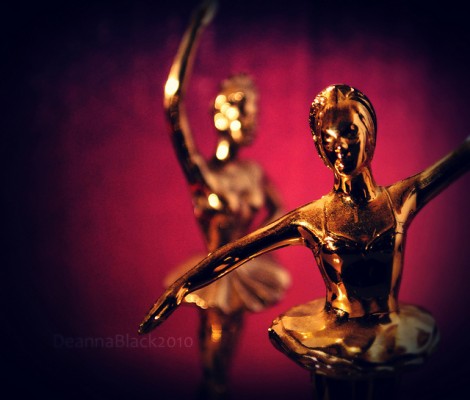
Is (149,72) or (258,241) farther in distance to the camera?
(149,72)

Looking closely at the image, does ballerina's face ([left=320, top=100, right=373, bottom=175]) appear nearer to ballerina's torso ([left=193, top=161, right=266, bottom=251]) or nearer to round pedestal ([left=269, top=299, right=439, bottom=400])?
round pedestal ([left=269, top=299, right=439, bottom=400])

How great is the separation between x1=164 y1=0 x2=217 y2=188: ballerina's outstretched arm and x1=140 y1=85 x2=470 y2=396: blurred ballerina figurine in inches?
12.1

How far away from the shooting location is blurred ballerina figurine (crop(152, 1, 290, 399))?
36.2 inches

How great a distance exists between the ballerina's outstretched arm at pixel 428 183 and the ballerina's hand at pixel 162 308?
0.72 feet

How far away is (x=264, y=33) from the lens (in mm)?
1263

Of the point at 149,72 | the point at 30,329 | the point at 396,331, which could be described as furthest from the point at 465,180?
the point at 30,329

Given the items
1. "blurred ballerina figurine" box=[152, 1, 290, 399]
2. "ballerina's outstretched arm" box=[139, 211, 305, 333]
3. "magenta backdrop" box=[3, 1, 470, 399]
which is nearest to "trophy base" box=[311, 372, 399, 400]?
"ballerina's outstretched arm" box=[139, 211, 305, 333]

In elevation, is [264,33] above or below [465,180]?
above

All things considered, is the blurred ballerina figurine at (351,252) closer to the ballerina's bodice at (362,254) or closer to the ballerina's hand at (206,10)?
the ballerina's bodice at (362,254)

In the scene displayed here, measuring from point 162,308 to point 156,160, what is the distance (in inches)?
29.3

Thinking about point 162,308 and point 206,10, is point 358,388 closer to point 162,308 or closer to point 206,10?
point 162,308

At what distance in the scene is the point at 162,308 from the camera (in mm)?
590

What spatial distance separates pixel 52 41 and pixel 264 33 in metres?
0.41

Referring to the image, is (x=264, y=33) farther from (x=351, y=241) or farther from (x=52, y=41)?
(x=351, y=241)
